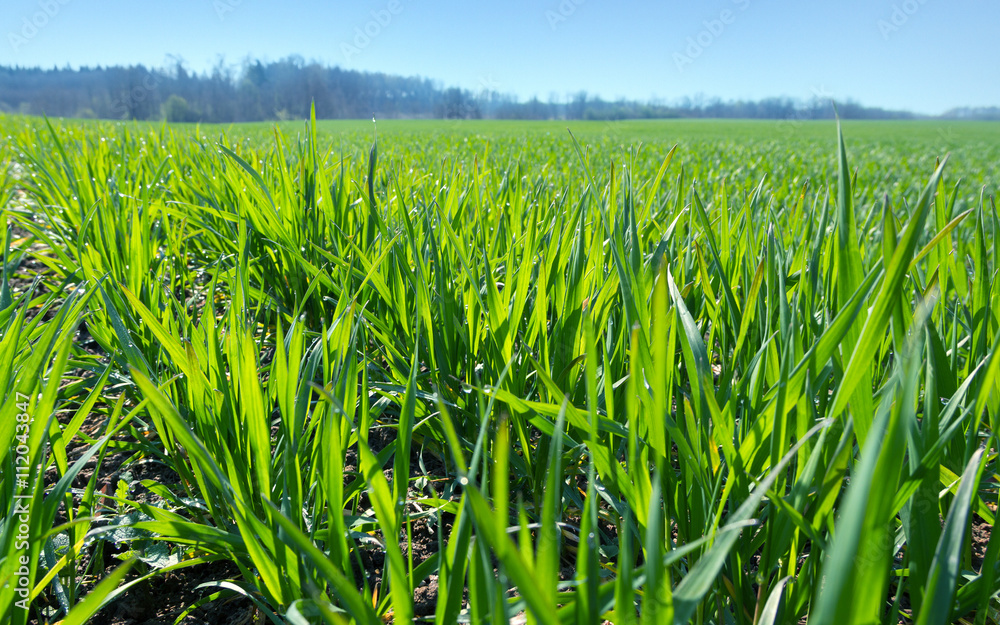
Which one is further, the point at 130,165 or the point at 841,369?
the point at 130,165

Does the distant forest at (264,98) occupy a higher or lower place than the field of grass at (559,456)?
higher

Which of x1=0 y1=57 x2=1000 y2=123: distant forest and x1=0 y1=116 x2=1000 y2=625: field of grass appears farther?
x1=0 y1=57 x2=1000 y2=123: distant forest

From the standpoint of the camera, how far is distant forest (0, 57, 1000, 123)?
4400 centimetres

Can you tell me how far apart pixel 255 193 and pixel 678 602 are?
1.18 meters

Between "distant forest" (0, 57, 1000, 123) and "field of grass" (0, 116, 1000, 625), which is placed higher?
"distant forest" (0, 57, 1000, 123)

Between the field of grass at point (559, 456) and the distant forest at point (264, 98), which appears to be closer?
the field of grass at point (559, 456)

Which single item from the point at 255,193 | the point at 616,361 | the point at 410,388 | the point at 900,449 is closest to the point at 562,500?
the point at 616,361

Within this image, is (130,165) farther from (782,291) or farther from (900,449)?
(900,449)

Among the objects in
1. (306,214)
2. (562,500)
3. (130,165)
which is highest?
(130,165)

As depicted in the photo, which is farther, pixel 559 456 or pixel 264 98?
pixel 264 98

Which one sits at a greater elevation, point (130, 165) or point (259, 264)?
point (130, 165)

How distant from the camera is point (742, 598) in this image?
1.82 ft

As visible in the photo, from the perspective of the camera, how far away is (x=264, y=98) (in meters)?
49.6

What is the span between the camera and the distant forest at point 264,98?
44.0 metres
